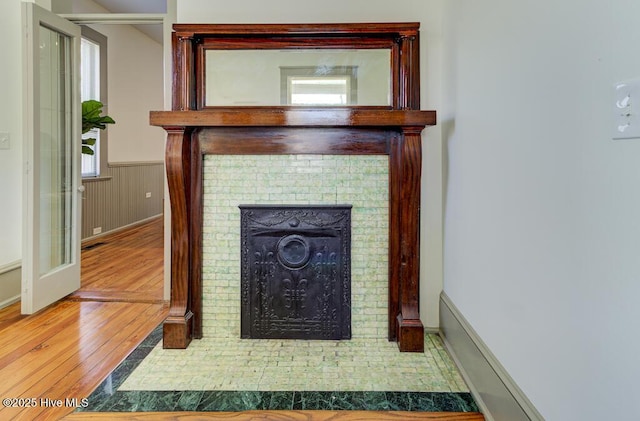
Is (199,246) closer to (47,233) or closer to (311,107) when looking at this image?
(311,107)

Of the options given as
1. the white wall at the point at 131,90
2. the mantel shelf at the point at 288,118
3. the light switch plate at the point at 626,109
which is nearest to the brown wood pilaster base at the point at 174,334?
the mantel shelf at the point at 288,118


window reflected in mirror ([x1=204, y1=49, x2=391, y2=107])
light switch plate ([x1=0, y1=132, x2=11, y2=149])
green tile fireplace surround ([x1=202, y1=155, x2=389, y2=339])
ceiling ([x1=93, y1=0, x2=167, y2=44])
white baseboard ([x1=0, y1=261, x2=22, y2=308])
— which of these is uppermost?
ceiling ([x1=93, y1=0, x2=167, y2=44])

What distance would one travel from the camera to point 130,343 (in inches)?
95.6

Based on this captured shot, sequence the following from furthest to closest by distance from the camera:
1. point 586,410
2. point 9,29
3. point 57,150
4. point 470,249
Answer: point 57,150 < point 9,29 < point 470,249 < point 586,410

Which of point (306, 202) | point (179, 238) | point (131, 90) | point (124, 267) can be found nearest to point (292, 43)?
point (306, 202)

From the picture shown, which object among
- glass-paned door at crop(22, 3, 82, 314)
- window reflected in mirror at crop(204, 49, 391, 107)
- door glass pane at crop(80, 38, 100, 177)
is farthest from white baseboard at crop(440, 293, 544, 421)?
door glass pane at crop(80, 38, 100, 177)

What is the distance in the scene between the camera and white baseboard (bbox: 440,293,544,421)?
143cm

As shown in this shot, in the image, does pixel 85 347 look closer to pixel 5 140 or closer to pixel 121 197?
pixel 5 140

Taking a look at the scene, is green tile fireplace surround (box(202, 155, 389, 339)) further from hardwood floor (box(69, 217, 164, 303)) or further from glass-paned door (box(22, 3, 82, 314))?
glass-paned door (box(22, 3, 82, 314))

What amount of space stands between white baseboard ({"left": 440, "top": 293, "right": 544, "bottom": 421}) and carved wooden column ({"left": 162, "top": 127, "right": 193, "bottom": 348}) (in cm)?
150

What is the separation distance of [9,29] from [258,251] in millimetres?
2482

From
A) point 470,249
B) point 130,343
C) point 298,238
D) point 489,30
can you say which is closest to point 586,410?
point 470,249

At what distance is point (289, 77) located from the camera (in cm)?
248

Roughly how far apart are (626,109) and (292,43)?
1925 mm
